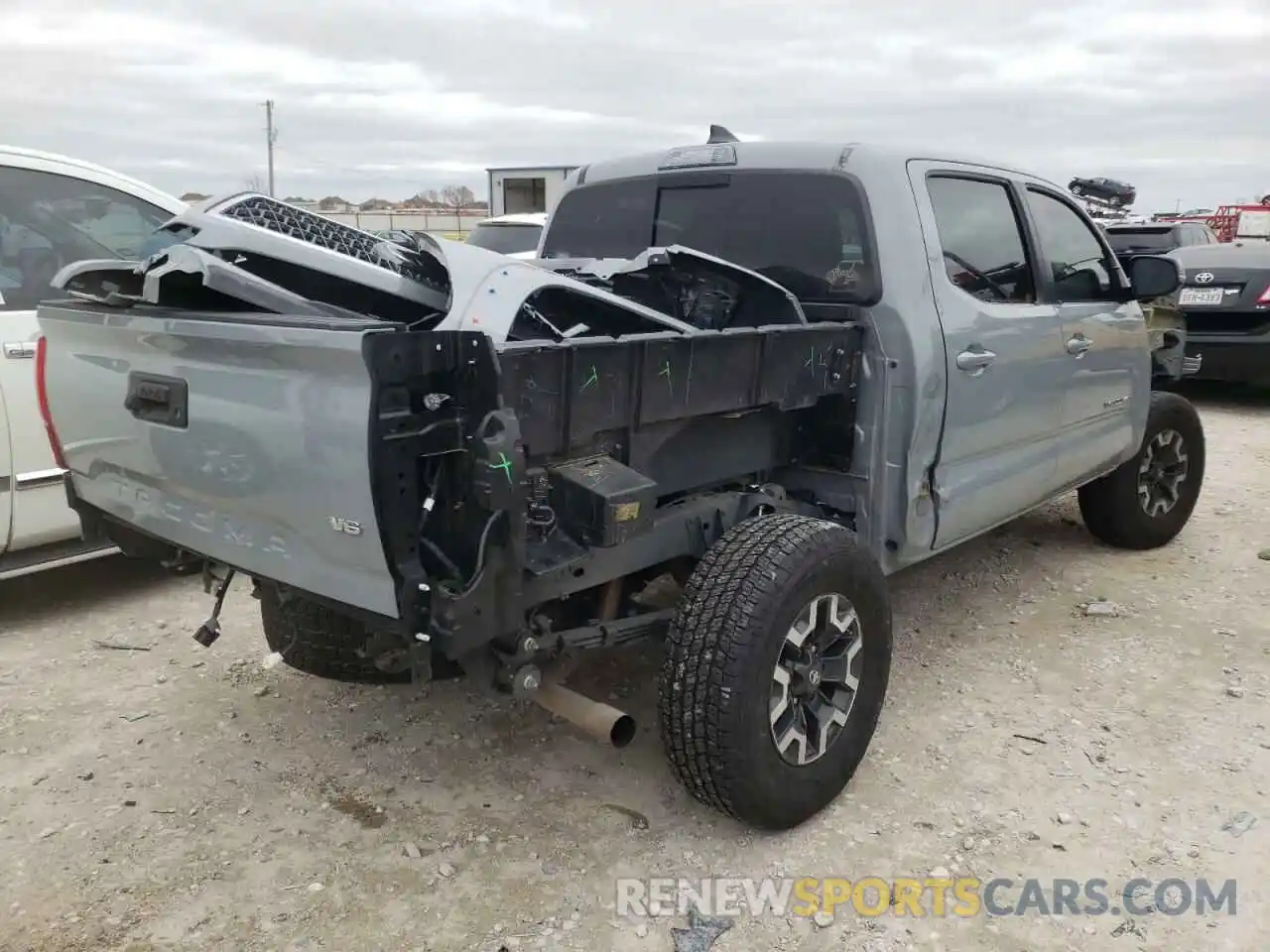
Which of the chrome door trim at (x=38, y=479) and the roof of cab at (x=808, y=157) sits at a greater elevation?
the roof of cab at (x=808, y=157)

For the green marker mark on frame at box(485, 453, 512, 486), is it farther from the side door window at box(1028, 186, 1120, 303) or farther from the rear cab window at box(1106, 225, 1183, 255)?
the rear cab window at box(1106, 225, 1183, 255)

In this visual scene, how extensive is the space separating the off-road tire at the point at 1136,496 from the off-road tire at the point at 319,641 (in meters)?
3.82

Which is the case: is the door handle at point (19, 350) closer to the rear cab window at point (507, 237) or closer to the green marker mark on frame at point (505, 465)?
the green marker mark on frame at point (505, 465)

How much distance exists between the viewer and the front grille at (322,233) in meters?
2.64

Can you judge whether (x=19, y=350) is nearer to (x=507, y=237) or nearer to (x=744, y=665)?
(x=744, y=665)

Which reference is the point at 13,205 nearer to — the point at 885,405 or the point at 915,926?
the point at 885,405

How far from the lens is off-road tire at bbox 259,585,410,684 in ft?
10.4

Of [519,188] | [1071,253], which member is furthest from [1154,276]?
[519,188]

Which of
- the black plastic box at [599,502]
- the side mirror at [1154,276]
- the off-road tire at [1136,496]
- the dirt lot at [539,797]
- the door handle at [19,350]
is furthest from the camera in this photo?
the off-road tire at [1136,496]

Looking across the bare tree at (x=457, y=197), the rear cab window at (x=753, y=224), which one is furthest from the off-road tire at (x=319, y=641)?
the bare tree at (x=457, y=197)

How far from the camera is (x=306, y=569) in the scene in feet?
7.90

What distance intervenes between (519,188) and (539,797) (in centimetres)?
2160

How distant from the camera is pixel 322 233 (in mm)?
2721

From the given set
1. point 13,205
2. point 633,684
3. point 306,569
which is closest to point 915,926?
point 633,684
